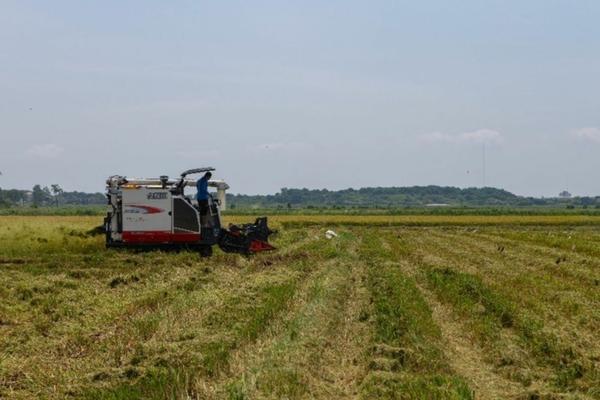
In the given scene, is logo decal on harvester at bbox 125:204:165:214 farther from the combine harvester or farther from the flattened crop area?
the flattened crop area

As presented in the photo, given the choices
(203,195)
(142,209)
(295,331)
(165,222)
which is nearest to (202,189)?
(203,195)

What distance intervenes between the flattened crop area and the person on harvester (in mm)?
3229

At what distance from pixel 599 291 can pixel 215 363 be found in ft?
36.1

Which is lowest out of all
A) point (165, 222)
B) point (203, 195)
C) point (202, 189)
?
point (165, 222)

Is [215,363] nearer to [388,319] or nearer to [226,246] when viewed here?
[388,319]

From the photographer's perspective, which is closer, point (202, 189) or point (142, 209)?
point (202, 189)

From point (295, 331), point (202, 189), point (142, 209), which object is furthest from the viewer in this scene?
point (142, 209)

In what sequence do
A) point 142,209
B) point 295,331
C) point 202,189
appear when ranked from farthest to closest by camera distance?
point 142,209
point 202,189
point 295,331

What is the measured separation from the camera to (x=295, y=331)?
11164mm

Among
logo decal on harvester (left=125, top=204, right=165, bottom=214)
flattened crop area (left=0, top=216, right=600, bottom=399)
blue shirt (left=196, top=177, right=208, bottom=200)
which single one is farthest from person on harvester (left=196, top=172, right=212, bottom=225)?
flattened crop area (left=0, top=216, right=600, bottom=399)

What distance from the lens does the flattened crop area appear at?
8.32 m

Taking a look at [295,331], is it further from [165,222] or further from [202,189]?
[165,222]

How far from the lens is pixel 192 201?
25.3m

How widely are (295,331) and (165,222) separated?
48.3ft
